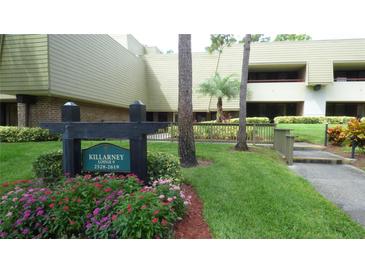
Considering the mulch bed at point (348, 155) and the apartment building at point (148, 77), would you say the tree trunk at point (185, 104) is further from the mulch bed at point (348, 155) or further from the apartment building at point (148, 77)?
the apartment building at point (148, 77)

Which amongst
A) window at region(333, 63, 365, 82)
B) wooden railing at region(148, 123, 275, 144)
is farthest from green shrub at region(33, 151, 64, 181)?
window at region(333, 63, 365, 82)

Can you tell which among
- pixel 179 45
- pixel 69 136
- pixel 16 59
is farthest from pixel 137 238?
pixel 16 59

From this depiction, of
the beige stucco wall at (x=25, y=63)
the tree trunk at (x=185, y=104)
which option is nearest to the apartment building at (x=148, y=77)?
the beige stucco wall at (x=25, y=63)

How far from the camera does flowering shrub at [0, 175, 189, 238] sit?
8.36 feet

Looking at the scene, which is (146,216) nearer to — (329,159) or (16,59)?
(329,159)

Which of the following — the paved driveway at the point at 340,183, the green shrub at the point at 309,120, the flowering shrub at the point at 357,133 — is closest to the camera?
the paved driveway at the point at 340,183

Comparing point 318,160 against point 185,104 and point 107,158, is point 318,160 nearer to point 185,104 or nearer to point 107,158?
point 185,104

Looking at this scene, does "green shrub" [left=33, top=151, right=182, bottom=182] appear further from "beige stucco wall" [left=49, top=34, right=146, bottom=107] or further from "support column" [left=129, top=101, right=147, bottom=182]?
"beige stucco wall" [left=49, top=34, right=146, bottom=107]

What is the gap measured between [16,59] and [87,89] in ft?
11.4

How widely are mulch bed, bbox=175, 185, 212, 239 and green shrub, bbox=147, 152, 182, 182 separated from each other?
0.68 m

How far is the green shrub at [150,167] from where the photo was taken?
4070 mm

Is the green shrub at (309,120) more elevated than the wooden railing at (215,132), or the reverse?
the green shrub at (309,120)

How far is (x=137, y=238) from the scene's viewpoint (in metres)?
2.46

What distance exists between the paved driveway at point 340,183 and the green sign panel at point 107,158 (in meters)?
3.68
